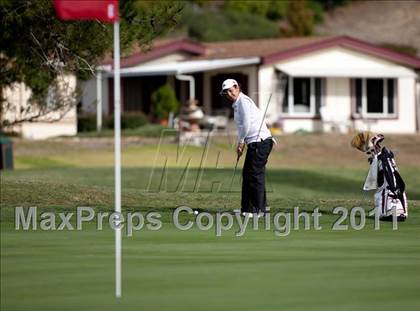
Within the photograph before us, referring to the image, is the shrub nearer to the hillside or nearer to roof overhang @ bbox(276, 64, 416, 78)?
roof overhang @ bbox(276, 64, 416, 78)

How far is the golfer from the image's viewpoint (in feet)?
50.3

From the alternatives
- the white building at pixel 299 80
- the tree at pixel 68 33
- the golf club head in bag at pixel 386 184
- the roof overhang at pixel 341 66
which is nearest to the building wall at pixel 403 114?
the white building at pixel 299 80

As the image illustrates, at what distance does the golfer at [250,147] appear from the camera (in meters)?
15.3

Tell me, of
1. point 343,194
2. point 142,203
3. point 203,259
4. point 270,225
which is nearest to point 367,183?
point 270,225

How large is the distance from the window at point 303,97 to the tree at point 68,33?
28.2 metres

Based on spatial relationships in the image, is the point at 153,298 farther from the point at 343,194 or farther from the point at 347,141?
the point at 347,141

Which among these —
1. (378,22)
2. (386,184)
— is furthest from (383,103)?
(378,22)

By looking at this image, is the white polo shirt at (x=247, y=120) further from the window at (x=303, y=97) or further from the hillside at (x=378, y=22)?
the hillside at (x=378, y=22)

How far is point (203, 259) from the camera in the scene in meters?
11.5

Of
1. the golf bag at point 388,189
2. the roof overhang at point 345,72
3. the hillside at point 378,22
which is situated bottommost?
the golf bag at point 388,189

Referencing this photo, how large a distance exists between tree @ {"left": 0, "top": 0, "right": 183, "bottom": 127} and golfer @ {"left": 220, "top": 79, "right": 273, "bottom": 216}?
4.67 metres

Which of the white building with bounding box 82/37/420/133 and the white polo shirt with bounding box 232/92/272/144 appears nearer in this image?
the white polo shirt with bounding box 232/92/272/144

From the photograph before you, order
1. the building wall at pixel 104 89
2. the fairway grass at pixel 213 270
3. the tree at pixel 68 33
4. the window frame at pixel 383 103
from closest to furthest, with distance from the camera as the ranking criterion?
the fairway grass at pixel 213 270, the tree at pixel 68 33, the building wall at pixel 104 89, the window frame at pixel 383 103

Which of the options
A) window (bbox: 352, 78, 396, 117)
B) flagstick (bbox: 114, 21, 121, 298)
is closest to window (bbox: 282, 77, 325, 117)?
window (bbox: 352, 78, 396, 117)
